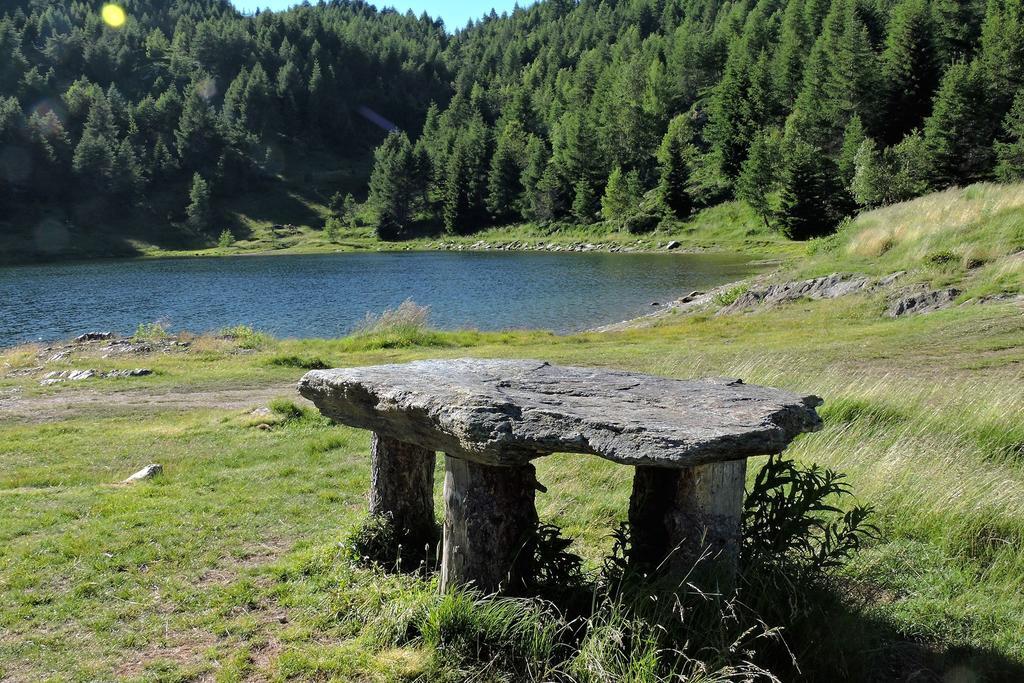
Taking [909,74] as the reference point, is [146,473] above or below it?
below

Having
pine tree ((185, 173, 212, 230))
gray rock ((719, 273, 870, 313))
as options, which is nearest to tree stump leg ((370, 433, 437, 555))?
gray rock ((719, 273, 870, 313))

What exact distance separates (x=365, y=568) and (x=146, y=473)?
6.43 meters

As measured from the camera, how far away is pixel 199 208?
461 feet

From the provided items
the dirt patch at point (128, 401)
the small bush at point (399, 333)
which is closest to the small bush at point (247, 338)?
the small bush at point (399, 333)

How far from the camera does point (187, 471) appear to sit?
43.0 ft

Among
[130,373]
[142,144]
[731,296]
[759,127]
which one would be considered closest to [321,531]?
[130,373]

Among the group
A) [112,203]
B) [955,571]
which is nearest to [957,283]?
[955,571]

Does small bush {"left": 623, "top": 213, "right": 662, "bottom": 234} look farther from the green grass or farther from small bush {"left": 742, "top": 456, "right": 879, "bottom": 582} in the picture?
small bush {"left": 742, "top": 456, "right": 879, "bottom": 582}

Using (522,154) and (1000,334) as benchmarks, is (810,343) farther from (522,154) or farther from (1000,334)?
(522,154)

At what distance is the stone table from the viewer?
571 cm

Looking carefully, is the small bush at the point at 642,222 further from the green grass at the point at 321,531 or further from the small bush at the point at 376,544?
the small bush at the point at 376,544

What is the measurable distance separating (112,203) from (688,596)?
15533 centimetres

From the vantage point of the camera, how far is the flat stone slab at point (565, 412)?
5.55m

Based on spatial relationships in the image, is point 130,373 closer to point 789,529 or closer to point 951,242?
point 789,529
